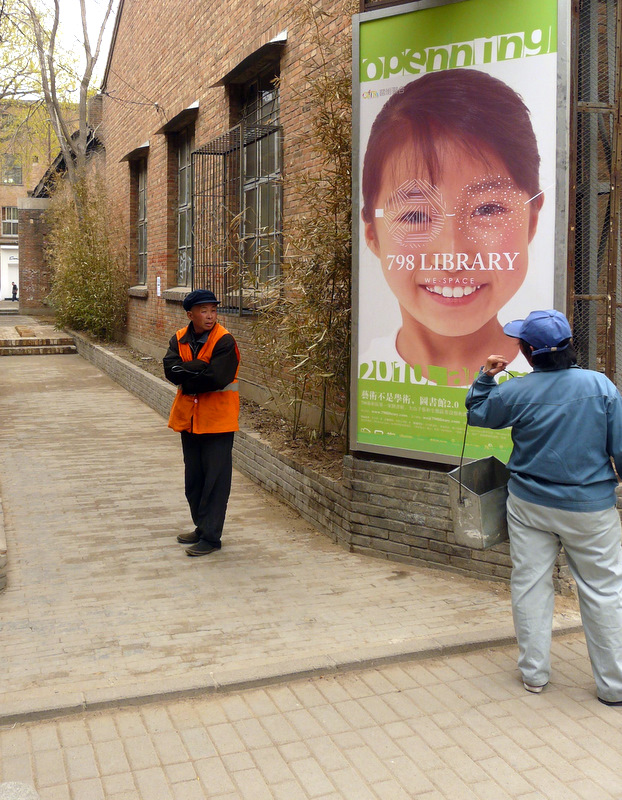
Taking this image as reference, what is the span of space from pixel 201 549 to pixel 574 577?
3.01 m

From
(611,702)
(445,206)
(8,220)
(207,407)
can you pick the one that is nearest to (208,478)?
(207,407)

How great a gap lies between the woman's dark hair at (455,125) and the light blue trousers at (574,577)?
2208 millimetres

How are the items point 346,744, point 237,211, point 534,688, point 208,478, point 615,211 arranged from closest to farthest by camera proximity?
point 346,744, point 534,688, point 615,211, point 208,478, point 237,211

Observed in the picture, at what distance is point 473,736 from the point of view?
3822 mm

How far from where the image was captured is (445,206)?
5.70 meters

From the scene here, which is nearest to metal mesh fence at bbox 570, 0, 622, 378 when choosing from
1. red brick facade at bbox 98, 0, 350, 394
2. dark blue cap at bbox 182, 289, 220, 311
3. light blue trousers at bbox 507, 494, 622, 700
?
light blue trousers at bbox 507, 494, 622, 700

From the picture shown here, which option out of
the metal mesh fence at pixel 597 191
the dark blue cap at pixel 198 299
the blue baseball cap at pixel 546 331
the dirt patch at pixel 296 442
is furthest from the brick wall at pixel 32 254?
the blue baseball cap at pixel 546 331

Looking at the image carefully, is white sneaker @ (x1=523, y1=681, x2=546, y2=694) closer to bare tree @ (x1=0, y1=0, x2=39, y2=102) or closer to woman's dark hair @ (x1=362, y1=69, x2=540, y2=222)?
woman's dark hair @ (x1=362, y1=69, x2=540, y2=222)

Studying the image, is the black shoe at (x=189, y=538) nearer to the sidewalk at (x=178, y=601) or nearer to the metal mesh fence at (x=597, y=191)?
the sidewalk at (x=178, y=601)

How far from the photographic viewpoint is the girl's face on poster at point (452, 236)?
215 inches

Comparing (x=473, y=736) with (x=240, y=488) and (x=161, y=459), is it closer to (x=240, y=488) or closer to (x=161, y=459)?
(x=240, y=488)

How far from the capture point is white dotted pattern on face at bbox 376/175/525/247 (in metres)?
5.45

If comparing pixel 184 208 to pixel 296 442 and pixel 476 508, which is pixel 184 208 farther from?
pixel 476 508

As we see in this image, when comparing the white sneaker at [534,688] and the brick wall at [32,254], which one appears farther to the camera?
the brick wall at [32,254]
